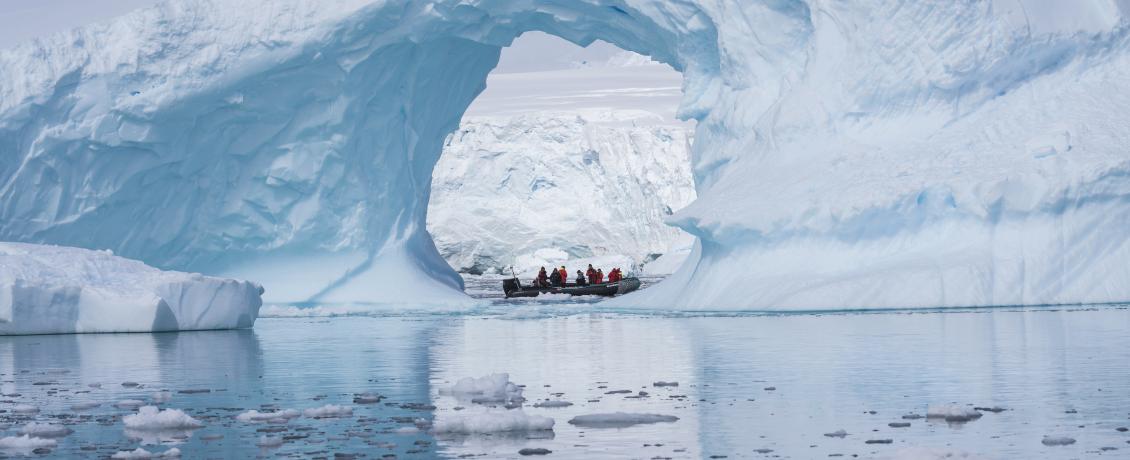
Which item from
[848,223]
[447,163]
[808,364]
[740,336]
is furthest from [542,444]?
[447,163]

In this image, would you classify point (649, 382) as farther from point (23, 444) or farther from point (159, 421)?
point (23, 444)

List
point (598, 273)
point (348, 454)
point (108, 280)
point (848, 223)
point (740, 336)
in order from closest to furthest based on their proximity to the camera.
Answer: point (348, 454) → point (740, 336) → point (108, 280) → point (848, 223) → point (598, 273)

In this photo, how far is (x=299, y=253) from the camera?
72.4ft

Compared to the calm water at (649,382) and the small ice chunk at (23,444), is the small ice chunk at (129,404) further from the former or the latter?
the small ice chunk at (23,444)

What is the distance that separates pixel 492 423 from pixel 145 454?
1.37 meters

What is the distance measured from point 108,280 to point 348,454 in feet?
34.4

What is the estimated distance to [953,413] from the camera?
6.11 m

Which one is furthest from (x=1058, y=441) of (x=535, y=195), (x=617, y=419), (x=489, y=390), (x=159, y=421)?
(x=535, y=195)

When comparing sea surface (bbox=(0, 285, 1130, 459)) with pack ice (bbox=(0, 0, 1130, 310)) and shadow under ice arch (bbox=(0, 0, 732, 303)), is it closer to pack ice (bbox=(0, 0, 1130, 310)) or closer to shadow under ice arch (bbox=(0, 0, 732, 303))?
pack ice (bbox=(0, 0, 1130, 310))

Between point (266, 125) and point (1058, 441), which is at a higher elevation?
point (266, 125)

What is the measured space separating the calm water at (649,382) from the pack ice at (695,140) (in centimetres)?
176

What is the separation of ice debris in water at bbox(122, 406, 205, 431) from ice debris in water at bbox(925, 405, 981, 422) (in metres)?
3.12

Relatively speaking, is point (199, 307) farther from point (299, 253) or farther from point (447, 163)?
point (447, 163)

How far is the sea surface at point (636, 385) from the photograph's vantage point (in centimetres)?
559
